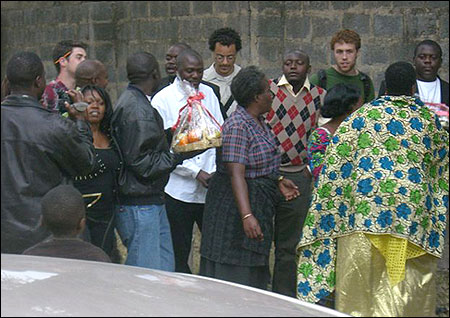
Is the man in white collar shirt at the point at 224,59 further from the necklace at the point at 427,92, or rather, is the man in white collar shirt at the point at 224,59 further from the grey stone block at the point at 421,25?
the grey stone block at the point at 421,25

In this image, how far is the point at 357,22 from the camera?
9.40 meters

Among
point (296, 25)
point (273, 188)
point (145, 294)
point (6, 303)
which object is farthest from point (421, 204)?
point (296, 25)

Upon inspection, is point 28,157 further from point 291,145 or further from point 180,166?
point 291,145

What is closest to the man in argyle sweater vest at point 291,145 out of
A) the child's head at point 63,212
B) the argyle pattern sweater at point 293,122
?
the argyle pattern sweater at point 293,122

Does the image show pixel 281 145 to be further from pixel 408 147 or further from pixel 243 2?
pixel 243 2

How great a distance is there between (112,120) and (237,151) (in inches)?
29.6

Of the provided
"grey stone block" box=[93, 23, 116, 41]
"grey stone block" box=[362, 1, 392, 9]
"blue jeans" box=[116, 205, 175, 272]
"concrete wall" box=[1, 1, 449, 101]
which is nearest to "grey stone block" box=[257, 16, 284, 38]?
"concrete wall" box=[1, 1, 449, 101]

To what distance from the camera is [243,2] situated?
9531 millimetres

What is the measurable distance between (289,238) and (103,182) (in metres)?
1.84

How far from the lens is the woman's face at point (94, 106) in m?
5.56

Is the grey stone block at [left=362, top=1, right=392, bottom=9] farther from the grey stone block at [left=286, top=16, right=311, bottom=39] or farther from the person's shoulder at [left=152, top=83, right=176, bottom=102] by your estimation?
the person's shoulder at [left=152, top=83, right=176, bottom=102]

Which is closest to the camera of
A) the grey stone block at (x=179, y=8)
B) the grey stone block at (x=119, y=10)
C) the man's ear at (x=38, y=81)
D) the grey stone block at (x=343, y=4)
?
the man's ear at (x=38, y=81)

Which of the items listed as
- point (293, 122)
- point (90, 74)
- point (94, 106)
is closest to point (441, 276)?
point (293, 122)

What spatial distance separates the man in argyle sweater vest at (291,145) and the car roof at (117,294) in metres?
3.94
